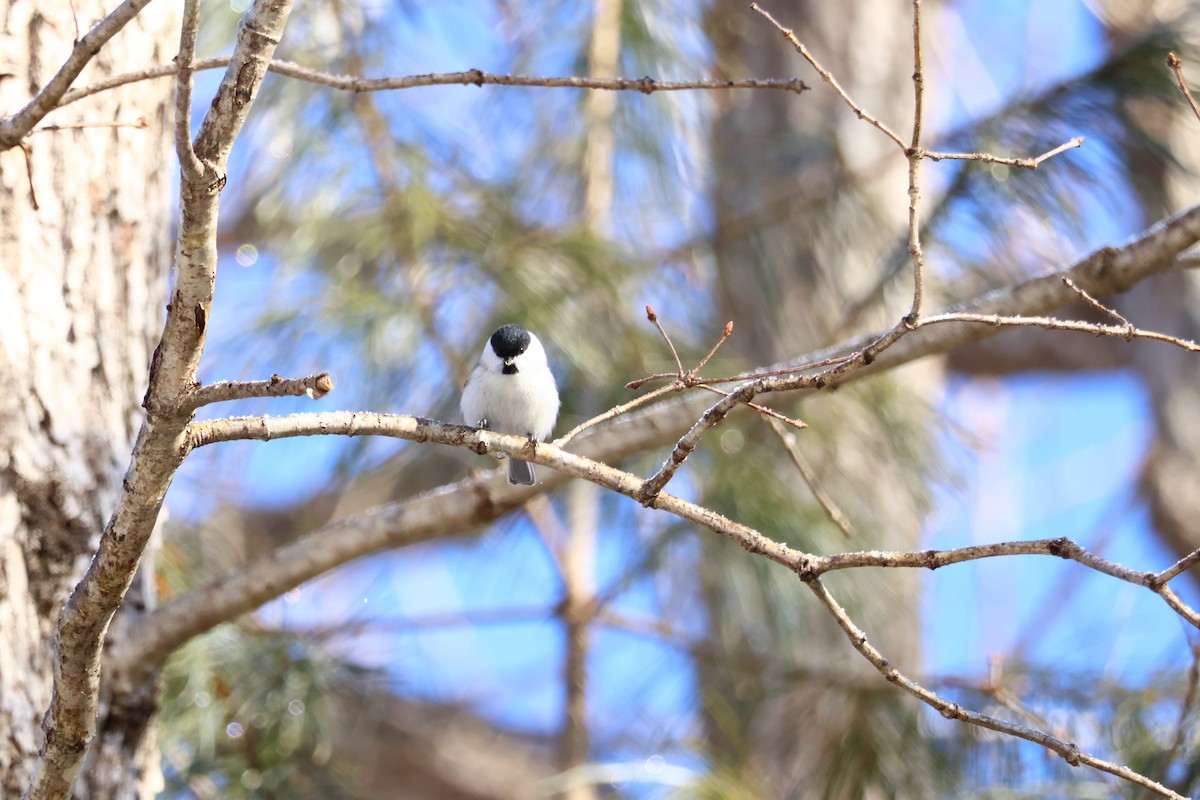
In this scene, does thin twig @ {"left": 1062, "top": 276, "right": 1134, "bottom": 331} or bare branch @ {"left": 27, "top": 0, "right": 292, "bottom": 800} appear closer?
bare branch @ {"left": 27, "top": 0, "right": 292, "bottom": 800}

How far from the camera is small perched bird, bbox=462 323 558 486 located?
2289mm

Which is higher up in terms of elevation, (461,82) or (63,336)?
(461,82)

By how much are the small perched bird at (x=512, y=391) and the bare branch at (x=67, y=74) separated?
0.94 m

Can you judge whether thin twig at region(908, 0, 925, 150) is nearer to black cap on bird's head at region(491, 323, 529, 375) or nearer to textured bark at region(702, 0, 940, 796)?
black cap on bird's head at region(491, 323, 529, 375)

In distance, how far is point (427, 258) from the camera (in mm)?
2893

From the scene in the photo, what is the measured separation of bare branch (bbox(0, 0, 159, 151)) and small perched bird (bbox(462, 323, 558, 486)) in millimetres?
943

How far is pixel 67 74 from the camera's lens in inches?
56.4

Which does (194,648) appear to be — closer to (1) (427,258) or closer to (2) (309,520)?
(1) (427,258)

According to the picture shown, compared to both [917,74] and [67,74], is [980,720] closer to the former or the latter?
[917,74]

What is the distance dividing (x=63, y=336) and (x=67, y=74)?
1.86ft

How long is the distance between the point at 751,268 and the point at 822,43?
1.17m

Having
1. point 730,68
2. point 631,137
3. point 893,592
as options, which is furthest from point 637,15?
point 893,592

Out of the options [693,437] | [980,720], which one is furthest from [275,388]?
[980,720]

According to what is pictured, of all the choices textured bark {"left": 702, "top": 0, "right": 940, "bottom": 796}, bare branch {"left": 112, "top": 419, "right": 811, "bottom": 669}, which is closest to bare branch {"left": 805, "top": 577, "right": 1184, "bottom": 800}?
bare branch {"left": 112, "top": 419, "right": 811, "bottom": 669}
